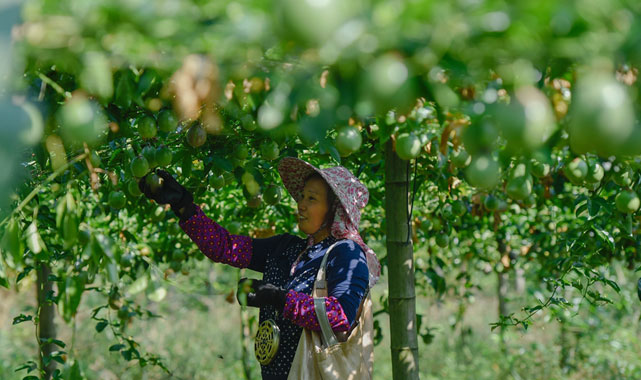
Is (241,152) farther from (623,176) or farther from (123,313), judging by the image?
(123,313)

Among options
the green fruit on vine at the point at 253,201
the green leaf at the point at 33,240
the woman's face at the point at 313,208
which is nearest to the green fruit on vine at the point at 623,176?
the woman's face at the point at 313,208

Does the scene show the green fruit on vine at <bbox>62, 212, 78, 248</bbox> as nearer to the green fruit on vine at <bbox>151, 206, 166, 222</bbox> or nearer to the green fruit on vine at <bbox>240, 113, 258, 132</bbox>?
the green fruit on vine at <bbox>240, 113, 258, 132</bbox>

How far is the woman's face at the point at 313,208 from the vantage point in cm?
197

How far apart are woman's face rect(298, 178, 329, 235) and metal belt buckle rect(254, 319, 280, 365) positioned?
1.01 feet

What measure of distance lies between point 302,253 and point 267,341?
0.29m

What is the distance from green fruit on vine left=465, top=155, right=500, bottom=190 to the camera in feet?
3.12

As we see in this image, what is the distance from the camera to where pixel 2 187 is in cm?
90

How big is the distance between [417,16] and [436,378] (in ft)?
14.9

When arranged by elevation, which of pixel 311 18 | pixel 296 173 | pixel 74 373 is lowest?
pixel 74 373

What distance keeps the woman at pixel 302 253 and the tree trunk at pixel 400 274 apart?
0.14 m

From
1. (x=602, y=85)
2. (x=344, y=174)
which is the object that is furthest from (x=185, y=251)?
(x=602, y=85)

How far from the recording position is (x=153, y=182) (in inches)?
73.0

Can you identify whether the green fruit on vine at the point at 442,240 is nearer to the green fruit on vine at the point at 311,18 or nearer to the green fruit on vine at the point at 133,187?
the green fruit on vine at the point at 133,187

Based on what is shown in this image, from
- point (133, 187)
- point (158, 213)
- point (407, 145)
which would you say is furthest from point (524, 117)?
point (158, 213)
